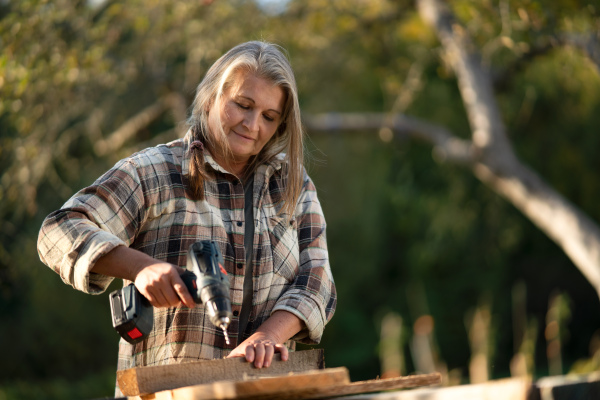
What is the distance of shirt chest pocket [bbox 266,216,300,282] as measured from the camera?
234cm

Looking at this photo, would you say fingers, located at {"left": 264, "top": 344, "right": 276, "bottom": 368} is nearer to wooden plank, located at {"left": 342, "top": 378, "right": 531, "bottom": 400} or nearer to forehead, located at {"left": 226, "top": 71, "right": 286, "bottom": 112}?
wooden plank, located at {"left": 342, "top": 378, "right": 531, "bottom": 400}

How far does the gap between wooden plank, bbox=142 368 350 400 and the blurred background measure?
297cm

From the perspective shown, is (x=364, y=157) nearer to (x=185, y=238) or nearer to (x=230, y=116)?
(x=230, y=116)

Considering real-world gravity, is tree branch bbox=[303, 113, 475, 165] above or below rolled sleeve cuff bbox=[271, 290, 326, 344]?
above

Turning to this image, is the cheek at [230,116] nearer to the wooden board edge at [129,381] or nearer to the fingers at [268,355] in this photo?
the fingers at [268,355]

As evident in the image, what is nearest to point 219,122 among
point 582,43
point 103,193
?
point 103,193

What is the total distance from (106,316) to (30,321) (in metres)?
1.56

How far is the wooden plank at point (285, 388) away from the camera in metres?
1.50

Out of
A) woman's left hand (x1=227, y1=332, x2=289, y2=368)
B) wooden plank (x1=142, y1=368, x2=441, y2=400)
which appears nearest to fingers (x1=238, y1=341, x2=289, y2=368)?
woman's left hand (x1=227, y1=332, x2=289, y2=368)

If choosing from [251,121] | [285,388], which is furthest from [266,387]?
[251,121]

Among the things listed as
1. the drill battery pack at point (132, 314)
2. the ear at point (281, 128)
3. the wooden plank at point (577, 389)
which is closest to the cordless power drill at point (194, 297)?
the drill battery pack at point (132, 314)

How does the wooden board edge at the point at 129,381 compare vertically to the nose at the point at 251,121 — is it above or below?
below

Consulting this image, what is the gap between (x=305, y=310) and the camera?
2.26 m

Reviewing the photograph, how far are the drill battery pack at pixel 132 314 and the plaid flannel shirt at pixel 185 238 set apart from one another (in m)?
A: 0.12
